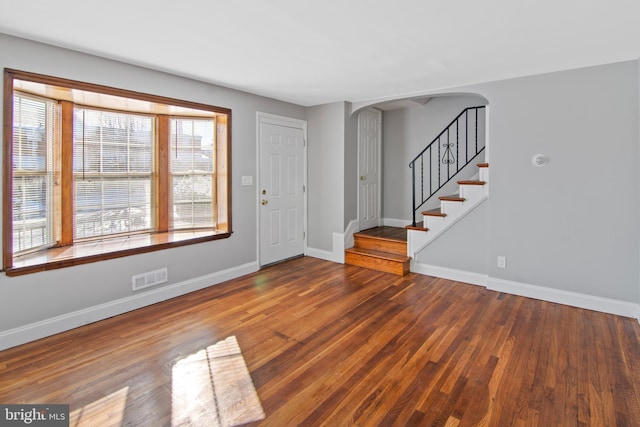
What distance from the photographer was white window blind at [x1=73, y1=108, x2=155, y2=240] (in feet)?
12.0

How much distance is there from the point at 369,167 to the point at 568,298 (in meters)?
3.34

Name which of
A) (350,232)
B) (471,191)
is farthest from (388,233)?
(471,191)

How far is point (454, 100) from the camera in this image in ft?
17.5

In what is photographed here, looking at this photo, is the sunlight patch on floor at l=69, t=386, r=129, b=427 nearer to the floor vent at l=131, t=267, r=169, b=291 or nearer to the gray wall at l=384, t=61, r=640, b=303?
the floor vent at l=131, t=267, r=169, b=291

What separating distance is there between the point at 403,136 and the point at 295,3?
4.16 m

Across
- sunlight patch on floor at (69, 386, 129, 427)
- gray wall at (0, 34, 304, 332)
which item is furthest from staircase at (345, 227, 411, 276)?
sunlight patch on floor at (69, 386, 129, 427)

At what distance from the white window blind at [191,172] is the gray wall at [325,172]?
1608 millimetres

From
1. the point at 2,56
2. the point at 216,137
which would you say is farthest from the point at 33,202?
the point at 216,137

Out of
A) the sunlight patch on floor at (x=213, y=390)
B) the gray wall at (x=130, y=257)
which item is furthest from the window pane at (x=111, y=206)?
the sunlight patch on floor at (x=213, y=390)

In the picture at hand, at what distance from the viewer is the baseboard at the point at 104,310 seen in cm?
267

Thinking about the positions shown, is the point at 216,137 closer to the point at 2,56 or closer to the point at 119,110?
the point at 119,110

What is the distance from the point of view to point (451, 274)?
14.2ft

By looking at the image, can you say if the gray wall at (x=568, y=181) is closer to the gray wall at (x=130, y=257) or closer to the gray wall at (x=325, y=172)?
the gray wall at (x=325, y=172)

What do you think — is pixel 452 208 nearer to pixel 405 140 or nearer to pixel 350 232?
pixel 350 232
